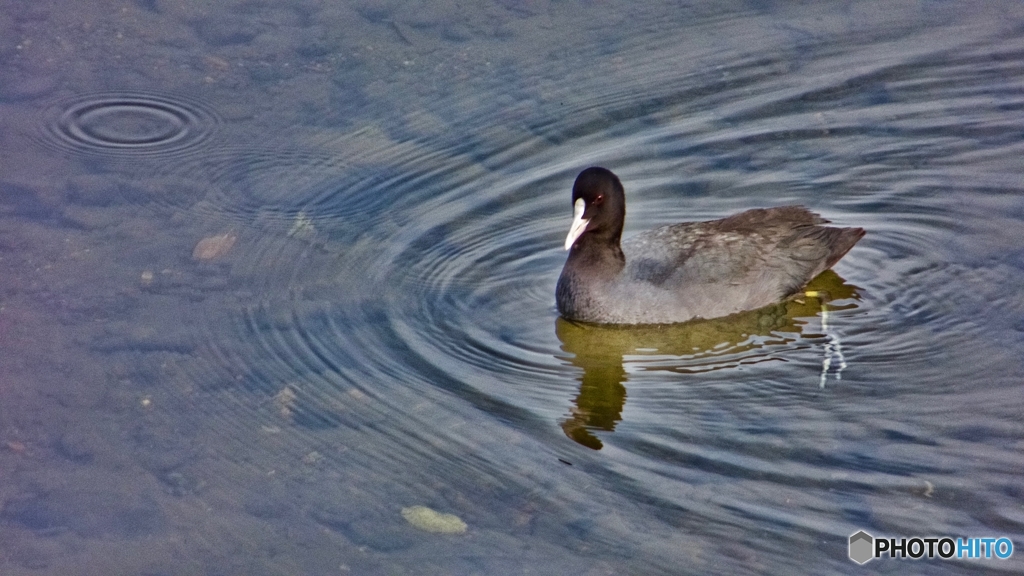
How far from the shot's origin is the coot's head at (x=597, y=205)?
7.24 meters

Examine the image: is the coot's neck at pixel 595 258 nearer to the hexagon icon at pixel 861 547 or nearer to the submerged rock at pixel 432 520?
the submerged rock at pixel 432 520

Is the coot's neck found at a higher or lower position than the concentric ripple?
lower

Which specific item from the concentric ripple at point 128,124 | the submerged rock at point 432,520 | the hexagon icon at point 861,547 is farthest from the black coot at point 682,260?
the concentric ripple at point 128,124

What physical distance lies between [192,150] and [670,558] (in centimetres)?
474

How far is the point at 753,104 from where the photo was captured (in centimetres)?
895

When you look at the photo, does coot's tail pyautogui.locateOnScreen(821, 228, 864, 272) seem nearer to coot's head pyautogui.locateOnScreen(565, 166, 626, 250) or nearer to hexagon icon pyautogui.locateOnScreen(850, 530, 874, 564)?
coot's head pyautogui.locateOnScreen(565, 166, 626, 250)

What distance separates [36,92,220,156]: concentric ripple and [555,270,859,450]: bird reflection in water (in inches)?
119

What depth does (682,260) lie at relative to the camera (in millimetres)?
7410

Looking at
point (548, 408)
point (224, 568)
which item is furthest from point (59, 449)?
point (548, 408)

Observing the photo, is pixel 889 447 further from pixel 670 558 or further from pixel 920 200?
pixel 920 200

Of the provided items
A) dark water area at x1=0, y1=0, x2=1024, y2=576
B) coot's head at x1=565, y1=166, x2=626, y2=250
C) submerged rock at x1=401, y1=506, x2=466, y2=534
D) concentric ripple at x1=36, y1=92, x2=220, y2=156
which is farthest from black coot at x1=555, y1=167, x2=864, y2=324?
concentric ripple at x1=36, y1=92, x2=220, y2=156

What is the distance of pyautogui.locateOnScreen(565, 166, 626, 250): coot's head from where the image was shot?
285 inches
